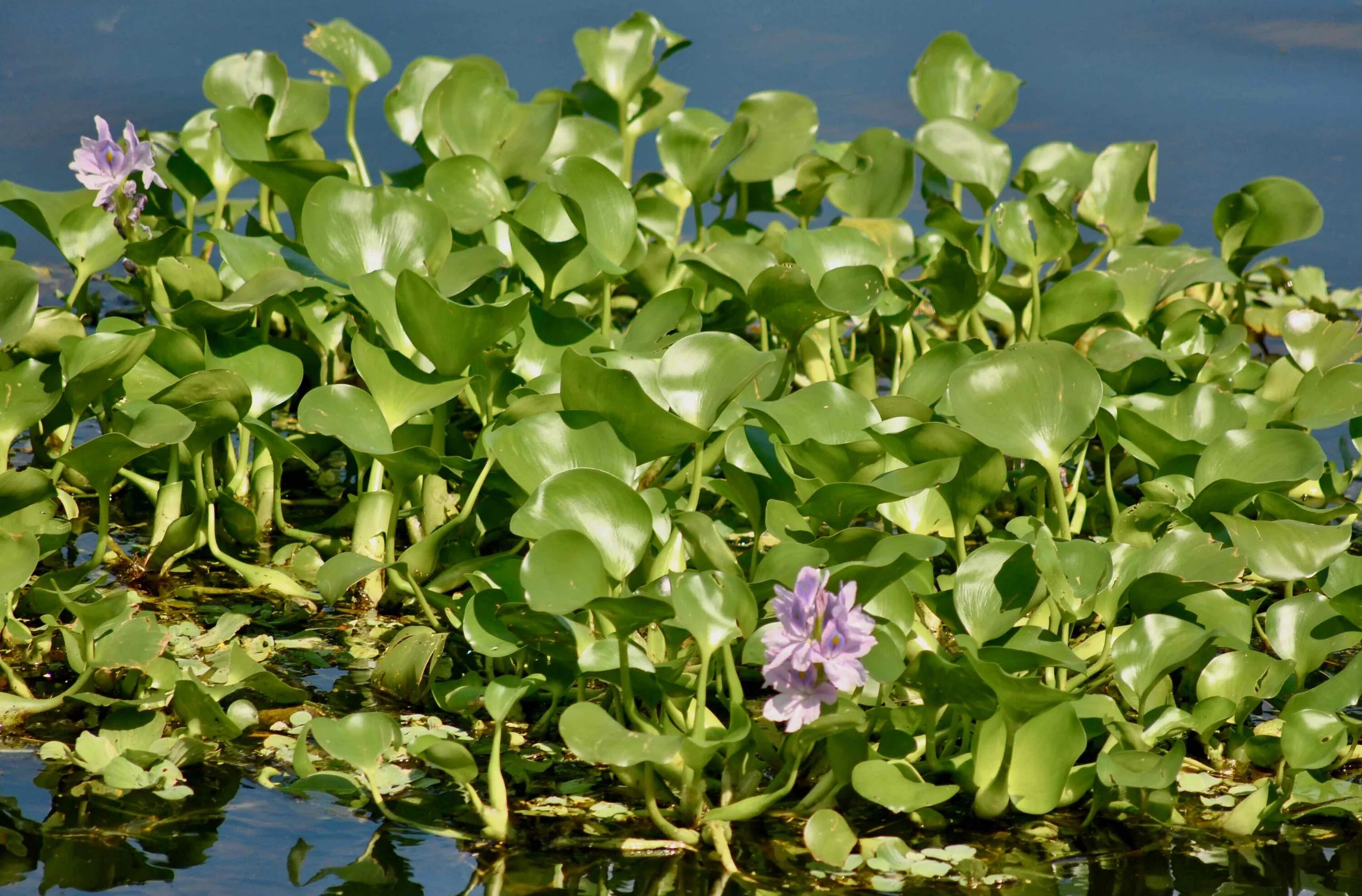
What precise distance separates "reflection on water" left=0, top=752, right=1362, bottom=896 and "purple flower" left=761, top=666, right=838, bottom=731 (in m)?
0.15

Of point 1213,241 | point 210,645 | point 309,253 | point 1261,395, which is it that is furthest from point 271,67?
point 1213,241

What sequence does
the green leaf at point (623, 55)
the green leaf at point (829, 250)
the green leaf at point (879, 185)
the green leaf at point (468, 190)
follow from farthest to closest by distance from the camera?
the green leaf at point (623, 55)
the green leaf at point (879, 185)
the green leaf at point (468, 190)
the green leaf at point (829, 250)

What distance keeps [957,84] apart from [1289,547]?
1.23 m

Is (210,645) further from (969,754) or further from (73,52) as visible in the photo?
(73,52)

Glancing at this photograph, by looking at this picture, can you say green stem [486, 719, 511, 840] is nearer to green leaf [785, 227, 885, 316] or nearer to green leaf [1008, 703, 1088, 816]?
green leaf [1008, 703, 1088, 816]

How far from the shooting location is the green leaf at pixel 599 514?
107 centimetres

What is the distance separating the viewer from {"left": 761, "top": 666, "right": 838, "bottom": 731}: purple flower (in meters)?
0.92

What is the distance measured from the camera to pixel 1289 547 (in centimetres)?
119

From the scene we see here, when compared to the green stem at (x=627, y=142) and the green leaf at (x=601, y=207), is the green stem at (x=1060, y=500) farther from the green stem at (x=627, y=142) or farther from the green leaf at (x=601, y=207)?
the green stem at (x=627, y=142)

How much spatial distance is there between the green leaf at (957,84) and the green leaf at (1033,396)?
3.49 feet

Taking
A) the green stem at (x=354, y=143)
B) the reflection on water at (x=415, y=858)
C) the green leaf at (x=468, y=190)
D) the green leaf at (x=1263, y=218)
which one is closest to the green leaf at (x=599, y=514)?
the reflection on water at (x=415, y=858)

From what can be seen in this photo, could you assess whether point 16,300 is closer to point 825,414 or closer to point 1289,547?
point 825,414

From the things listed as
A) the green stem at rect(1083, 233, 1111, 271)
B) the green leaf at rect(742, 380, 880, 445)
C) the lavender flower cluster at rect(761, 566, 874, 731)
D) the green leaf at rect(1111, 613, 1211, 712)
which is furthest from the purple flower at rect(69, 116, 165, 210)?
the green stem at rect(1083, 233, 1111, 271)

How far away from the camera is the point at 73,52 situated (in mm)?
3162
